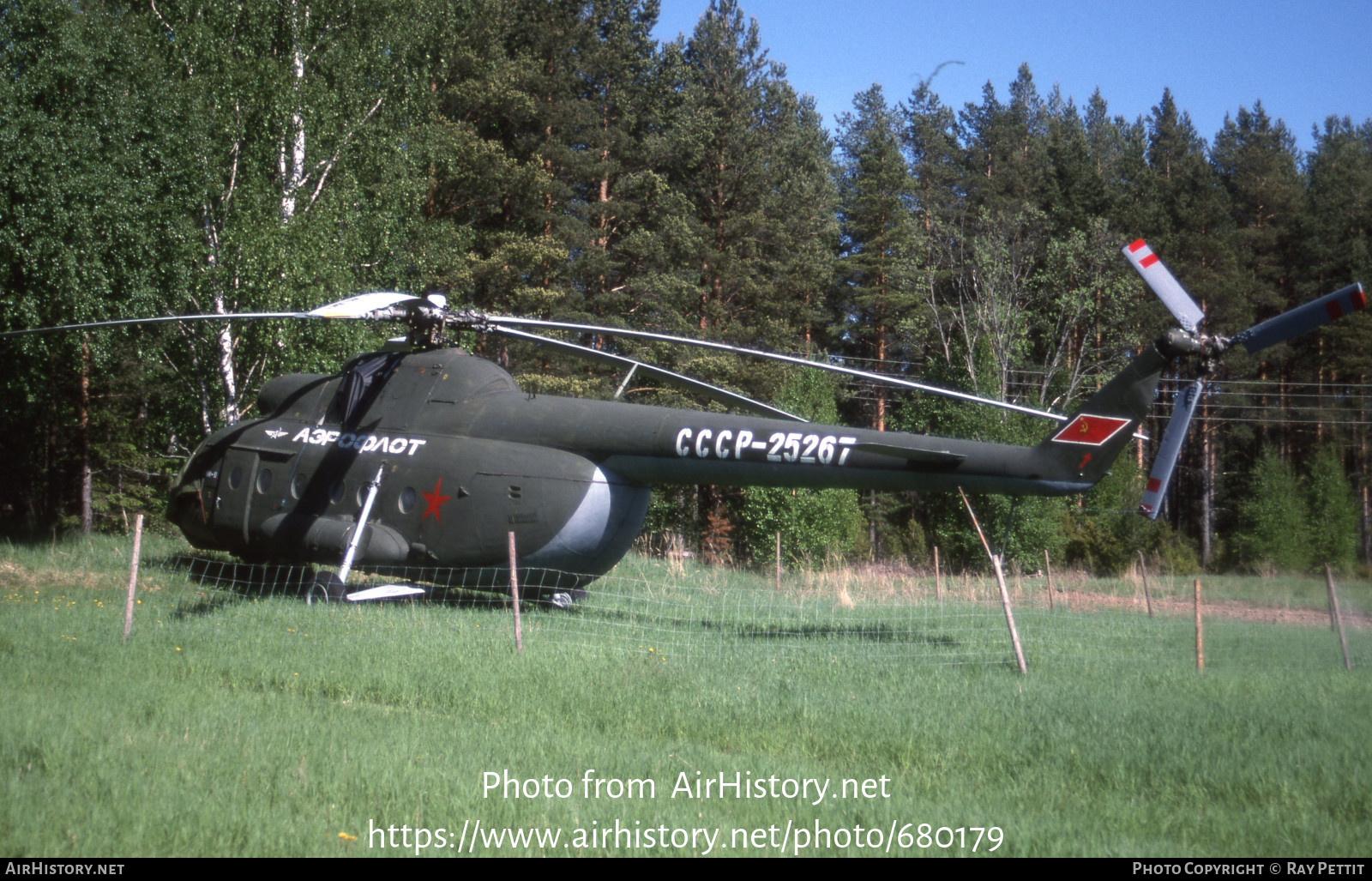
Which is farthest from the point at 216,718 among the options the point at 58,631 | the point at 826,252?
the point at 826,252

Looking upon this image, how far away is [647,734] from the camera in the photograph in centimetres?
655

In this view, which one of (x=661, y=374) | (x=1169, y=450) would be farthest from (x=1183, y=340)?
(x=661, y=374)

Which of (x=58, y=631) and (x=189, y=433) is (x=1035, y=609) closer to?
(x=58, y=631)

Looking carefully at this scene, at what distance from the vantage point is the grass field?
4.64m

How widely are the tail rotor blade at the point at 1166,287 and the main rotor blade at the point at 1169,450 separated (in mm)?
580

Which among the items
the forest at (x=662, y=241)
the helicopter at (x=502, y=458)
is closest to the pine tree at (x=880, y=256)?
the forest at (x=662, y=241)

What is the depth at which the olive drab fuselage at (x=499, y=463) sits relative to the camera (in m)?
10.0

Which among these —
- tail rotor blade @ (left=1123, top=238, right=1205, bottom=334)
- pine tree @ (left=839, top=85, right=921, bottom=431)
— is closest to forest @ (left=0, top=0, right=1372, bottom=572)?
pine tree @ (left=839, top=85, right=921, bottom=431)

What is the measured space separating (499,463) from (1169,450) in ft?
23.2

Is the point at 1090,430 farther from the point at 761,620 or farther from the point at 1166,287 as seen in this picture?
the point at 761,620

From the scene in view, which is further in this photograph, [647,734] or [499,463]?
[499,463]

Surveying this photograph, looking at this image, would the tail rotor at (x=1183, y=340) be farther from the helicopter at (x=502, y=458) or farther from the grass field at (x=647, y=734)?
the grass field at (x=647, y=734)

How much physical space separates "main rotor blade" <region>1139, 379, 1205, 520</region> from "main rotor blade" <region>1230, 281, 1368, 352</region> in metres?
0.75

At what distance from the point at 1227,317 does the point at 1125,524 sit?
873 cm
